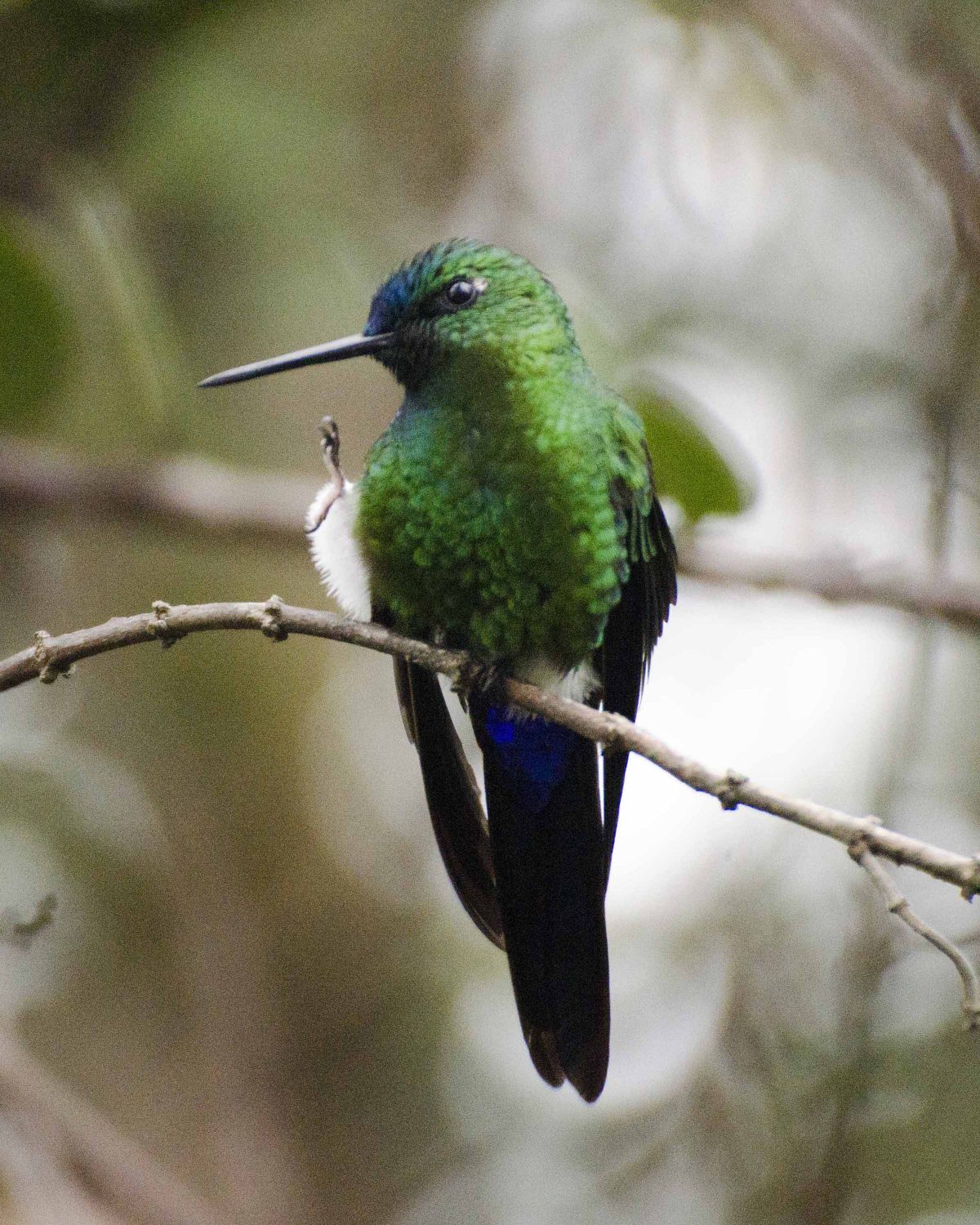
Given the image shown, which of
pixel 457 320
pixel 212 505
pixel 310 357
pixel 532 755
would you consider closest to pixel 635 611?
pixel 532 755

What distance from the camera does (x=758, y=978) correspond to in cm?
414

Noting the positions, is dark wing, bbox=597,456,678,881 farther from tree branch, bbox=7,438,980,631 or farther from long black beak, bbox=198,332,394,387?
tree branch, bbox=7,438,980,631

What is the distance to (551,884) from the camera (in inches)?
126

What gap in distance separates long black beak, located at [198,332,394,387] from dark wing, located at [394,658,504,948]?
69 centimetres

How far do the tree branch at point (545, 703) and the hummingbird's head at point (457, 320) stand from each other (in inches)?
32.9

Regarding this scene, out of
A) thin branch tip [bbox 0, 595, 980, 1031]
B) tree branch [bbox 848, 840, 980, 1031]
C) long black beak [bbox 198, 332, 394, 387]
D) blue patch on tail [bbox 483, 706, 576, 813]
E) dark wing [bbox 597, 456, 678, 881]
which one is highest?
long black beak [bbox 198, 332, 394, 387]

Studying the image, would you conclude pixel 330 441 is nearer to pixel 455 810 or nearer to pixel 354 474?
pixel 455 810

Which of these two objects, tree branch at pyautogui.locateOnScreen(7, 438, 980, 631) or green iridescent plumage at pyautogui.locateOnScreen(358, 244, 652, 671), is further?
tree branch at pyautogui.locateOnScreen(7, 438, 980, 631)

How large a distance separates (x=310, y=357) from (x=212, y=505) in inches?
59.7

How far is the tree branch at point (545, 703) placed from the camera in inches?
72.9

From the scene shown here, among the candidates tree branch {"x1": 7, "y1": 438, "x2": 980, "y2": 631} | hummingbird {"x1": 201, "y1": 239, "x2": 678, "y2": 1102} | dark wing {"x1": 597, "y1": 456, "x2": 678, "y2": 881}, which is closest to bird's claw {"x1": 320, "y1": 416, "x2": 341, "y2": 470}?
hummingbird {"x1": 201, "y1": 239, "x2": 678, "y2": 1102}

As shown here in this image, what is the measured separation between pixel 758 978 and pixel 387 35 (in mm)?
4296

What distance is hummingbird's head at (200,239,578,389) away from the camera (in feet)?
10.4

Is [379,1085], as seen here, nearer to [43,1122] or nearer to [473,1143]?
[473,1143]
